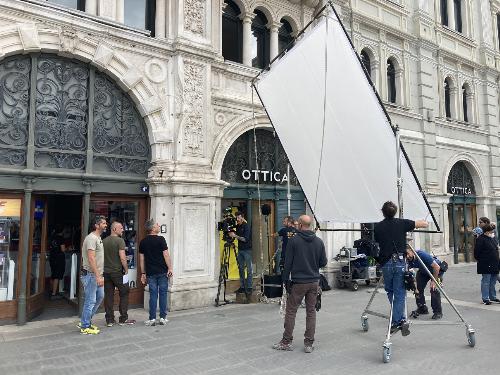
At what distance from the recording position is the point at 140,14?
30.3ft

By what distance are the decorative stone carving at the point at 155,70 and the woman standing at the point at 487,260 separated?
7.92 m

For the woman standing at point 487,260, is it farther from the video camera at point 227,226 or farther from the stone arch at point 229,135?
the stone arch at point 229,135

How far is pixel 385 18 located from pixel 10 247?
13572 mm

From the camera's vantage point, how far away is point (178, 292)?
844cm

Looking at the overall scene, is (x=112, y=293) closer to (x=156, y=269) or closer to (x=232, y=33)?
(x=156, y=269)

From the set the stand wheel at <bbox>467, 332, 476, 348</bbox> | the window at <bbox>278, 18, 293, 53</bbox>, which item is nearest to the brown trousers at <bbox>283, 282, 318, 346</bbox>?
the stand wheel at <bbox>467, 332, 476, 348</bbox>

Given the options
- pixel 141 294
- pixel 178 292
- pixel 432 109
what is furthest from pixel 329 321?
pixel 432 109

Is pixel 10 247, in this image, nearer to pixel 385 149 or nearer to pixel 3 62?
pixel 3 62

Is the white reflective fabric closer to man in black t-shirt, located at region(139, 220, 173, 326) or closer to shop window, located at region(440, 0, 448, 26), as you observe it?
man in black t-shirt, located at region(139, 220, 173, 326)

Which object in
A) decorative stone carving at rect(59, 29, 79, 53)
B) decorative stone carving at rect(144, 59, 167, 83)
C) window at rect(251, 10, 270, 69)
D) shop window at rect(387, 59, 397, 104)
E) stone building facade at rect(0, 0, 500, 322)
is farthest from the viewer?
shop window at rect(387, 59, 397, 104)

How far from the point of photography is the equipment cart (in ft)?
36.0

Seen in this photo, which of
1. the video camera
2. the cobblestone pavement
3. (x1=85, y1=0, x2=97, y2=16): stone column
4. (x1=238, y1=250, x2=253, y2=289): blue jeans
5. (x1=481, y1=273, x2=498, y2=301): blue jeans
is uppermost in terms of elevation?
(x1=85, y1=0, x2=97, y2=16): stone column

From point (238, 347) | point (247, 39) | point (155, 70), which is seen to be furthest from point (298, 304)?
point (247, 39)

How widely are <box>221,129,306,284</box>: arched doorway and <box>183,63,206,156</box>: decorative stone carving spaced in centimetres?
126
